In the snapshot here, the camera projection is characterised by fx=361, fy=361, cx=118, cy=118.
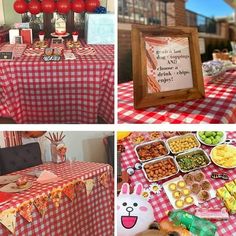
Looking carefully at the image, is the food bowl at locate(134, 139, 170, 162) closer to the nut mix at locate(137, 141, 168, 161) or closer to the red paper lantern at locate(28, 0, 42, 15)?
the nut mix at locate(137, 141, 168, 161)

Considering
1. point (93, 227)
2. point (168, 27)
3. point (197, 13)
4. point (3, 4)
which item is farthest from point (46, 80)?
point (93, 227)

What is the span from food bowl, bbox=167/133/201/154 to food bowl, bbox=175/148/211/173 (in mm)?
15

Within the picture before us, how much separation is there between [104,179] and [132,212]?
0.80ft

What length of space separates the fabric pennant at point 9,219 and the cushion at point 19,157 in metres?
0.26

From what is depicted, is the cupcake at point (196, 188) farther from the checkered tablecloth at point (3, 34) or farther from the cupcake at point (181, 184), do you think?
the checkered tablecloth at point (3, 34)

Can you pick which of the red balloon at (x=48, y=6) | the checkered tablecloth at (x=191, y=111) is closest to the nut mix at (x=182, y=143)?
the checkered tablecloth at (x=191, y=111)

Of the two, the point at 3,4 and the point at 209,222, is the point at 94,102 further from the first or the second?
the point at 209,222

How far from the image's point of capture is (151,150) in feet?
4.38

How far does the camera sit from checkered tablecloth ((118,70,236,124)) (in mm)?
994

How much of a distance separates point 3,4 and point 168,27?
1.78 feet

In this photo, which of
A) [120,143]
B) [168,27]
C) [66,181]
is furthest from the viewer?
[66,181]

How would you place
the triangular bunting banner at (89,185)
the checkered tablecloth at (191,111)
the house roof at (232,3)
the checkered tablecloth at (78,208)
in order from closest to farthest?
the checkered tablecloth at (191,111) < the house roof at (232,3) < the checkered tablecloth at (78,208) < the triangular bunting banner at (89,185)

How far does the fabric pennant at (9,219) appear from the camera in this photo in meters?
1.24

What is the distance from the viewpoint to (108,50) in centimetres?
123
